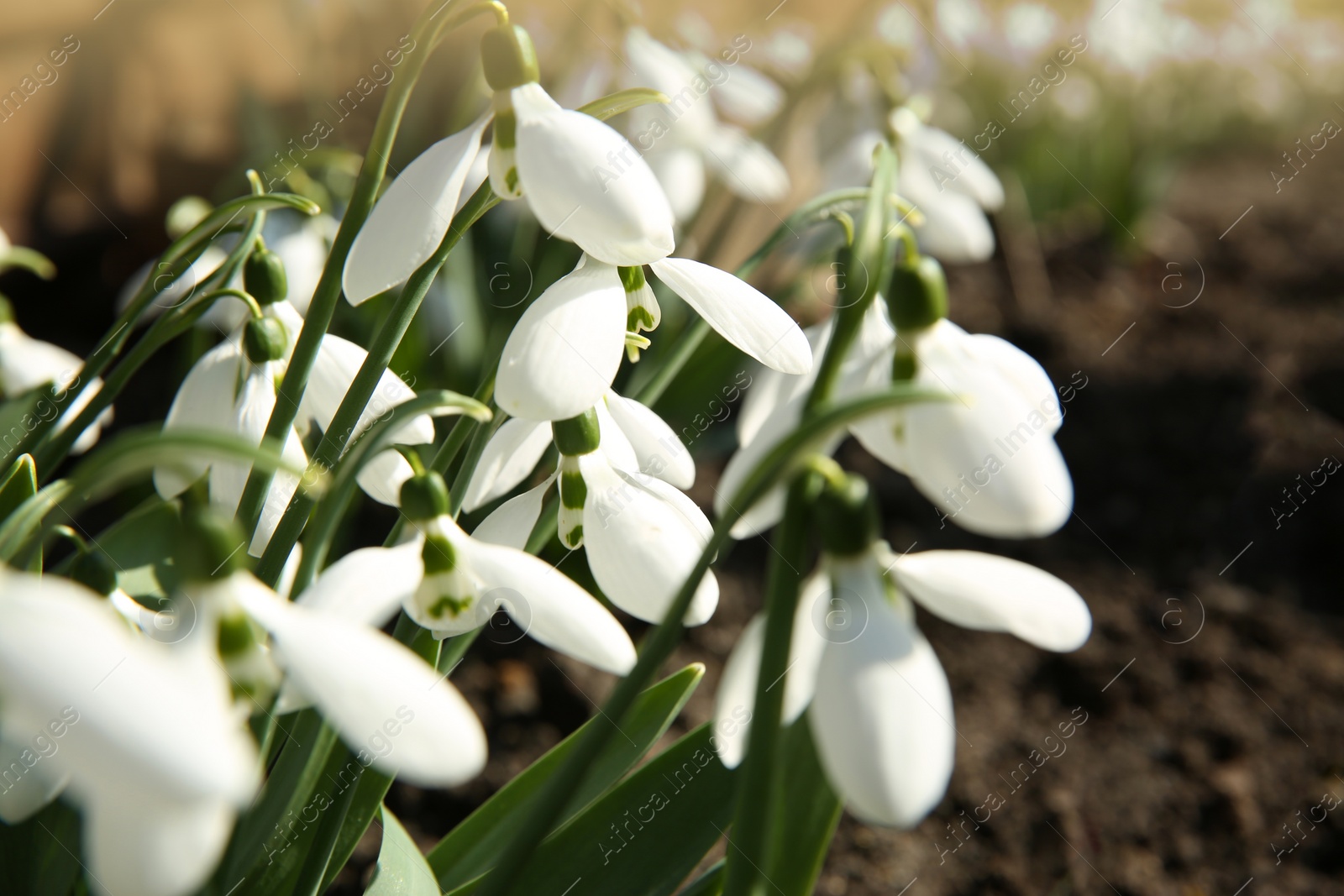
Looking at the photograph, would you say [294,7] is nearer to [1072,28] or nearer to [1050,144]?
[1050,144]

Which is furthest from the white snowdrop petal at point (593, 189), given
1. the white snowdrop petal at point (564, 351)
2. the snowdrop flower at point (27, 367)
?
the snowdrop flower at point (27, 367)

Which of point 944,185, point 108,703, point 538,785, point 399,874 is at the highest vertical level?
point 108,703

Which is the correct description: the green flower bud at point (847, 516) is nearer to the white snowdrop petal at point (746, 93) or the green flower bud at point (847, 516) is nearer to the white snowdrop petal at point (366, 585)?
the white snowdrop petal at point (366, 585)

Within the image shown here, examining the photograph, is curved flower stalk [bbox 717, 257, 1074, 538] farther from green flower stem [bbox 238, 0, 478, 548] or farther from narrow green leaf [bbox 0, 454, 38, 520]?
narrow green leaf [bbox 0, 454, 38, 520]

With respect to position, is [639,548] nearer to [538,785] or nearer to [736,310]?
[736,310]

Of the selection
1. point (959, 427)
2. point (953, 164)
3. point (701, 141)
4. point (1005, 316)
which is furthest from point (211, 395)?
point (1005, 316)

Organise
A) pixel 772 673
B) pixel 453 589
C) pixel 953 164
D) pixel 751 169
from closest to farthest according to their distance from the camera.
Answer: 1. pixel 772 673
2. pixel 453 589
3. pixel 953 164
4. pixel 751 169

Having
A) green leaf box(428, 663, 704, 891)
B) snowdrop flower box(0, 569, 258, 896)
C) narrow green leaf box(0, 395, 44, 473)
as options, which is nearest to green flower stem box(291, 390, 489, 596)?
snowdrop flower box(0, 569, 258, 896)

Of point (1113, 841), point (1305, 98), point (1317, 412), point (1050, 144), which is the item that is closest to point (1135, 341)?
point (1317, 412)
